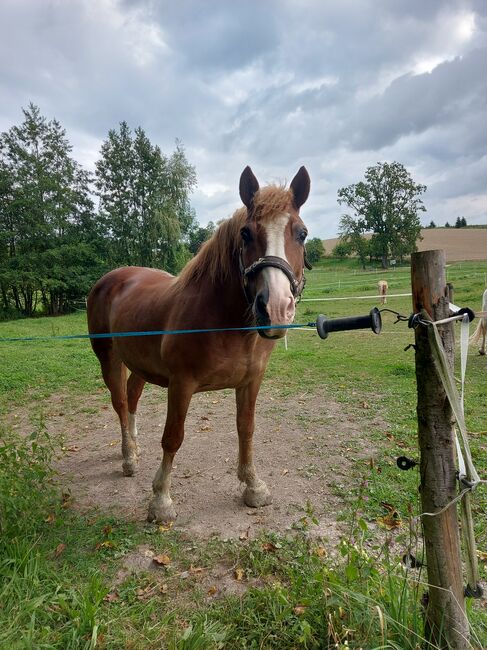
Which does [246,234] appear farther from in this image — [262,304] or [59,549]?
[59,549]

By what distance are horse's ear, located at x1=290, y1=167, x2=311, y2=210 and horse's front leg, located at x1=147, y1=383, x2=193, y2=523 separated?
1572 millimetres

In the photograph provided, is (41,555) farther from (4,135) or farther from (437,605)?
(4,135)

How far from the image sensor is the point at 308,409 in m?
5.17

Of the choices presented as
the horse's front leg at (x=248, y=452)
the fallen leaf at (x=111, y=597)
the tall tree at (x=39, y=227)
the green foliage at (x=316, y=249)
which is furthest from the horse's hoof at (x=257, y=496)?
the green foliage at (x=316, y=249)

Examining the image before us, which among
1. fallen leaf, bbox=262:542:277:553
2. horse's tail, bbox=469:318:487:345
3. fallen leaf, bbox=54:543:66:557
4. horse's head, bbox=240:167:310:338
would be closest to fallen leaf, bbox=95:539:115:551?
fallen leaf, bbox=54:543:66:557

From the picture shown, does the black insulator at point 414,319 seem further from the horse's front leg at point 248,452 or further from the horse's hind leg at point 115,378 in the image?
the horse's hind leg at point 115,378

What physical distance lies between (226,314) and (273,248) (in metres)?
0.71

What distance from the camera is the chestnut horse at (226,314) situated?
2.10 m

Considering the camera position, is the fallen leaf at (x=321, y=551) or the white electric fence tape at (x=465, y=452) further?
the fallen leaf at (x=321, y=551)

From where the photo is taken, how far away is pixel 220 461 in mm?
3842

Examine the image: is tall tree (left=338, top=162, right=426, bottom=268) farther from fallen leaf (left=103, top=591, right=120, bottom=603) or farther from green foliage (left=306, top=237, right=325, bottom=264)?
fallen leaf (left=103, top=591, right=120, bottom=603)

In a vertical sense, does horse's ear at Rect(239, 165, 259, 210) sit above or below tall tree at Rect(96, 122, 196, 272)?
below

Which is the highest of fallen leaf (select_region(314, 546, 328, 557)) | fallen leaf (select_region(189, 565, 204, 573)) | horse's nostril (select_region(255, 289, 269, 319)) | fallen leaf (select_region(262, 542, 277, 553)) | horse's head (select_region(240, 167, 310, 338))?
horse's head (select_region(240, 167, 310, 338))

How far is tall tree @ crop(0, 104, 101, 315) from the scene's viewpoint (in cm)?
2472
